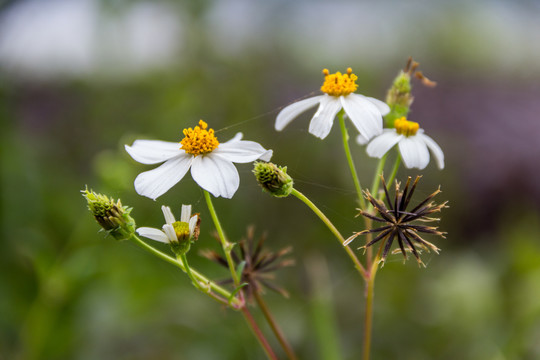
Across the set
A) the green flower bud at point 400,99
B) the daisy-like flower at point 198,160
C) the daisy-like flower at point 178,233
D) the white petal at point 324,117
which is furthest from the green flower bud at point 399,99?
the daisy-like flower at point 178,233

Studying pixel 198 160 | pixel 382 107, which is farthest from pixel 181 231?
pixel 382 107

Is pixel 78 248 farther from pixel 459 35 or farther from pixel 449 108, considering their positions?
pixel 459 35

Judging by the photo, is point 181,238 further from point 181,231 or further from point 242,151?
point 242,151

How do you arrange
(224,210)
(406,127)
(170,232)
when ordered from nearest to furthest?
(170,232), (406,127), (224,210)

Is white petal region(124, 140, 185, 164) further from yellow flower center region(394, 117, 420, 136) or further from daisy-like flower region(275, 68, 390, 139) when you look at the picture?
yellow flower center region(394, 117, 420, 136)

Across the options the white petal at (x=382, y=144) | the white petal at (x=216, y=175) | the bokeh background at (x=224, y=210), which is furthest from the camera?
the bokeh background at (x=224, y=210)

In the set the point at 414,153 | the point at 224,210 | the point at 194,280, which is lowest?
the point at 224,210

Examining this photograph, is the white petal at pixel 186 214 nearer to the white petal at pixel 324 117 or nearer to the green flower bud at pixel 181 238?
the green flower bud at pixel 181 238

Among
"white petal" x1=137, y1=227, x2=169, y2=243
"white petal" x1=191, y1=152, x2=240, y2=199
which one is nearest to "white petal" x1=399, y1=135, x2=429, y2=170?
"white petal" x1=191, y1=152, x2=240, y2=199
